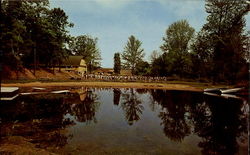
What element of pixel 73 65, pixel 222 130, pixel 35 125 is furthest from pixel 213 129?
pixel 73 65

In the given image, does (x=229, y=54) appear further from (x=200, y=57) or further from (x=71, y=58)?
(x=71, y=58)

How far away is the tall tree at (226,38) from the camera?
575 centimetres

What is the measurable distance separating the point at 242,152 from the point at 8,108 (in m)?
10.5

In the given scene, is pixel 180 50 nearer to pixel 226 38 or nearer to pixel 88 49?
pixel 226 38

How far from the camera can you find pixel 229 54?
611cm

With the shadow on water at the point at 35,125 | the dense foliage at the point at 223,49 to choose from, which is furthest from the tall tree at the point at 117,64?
the dense foliage at the point at 223,49

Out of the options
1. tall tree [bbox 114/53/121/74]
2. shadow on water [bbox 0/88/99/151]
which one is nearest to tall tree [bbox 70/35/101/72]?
tall tree [bbox 114/53/121/74]

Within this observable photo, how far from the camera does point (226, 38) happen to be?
23.9 ft

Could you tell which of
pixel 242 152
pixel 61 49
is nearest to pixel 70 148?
pixel 242 152

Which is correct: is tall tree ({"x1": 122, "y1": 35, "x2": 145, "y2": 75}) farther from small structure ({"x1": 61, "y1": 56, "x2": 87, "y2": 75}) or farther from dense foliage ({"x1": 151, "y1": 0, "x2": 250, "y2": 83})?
dense foliage ({"x1": 151, "y1": 0, "x2": 250, "y2": 83})

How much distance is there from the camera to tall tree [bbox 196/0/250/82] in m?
5.75

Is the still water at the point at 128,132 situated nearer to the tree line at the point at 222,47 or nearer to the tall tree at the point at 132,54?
the tree line at the point at 222,47

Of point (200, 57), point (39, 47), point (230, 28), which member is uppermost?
point (39, 47)

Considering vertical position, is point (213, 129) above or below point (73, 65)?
below
